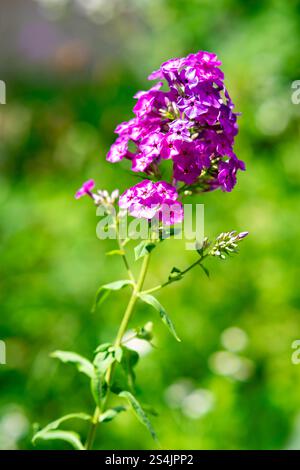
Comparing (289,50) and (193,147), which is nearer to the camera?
(193,147)

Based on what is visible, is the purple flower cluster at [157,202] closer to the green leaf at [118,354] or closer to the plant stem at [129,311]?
the plant stem at [129,311]

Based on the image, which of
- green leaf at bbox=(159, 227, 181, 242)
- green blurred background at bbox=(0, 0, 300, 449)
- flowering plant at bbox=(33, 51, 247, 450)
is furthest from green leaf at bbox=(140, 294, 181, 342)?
green blurred background at bbox=(0, 0, 300, 449)

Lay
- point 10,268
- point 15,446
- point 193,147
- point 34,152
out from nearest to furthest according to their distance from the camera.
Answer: point 193,147 < point 15,446 < point 10,268 < point 34,152

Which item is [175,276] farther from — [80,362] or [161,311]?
[80,362]

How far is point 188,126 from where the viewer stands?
3.84 ft

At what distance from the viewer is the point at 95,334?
2846 millimetres

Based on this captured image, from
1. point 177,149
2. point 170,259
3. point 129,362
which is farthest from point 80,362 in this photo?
point 170,259

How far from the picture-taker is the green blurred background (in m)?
2.57

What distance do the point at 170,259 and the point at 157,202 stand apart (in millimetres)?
2143

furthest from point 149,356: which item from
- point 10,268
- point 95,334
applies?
point 10,268

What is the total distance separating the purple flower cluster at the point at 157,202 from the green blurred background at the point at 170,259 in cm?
62

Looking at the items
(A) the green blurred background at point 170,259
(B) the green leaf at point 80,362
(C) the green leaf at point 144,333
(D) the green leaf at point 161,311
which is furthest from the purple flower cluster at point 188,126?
(A) the green blurred background at point 170,259
